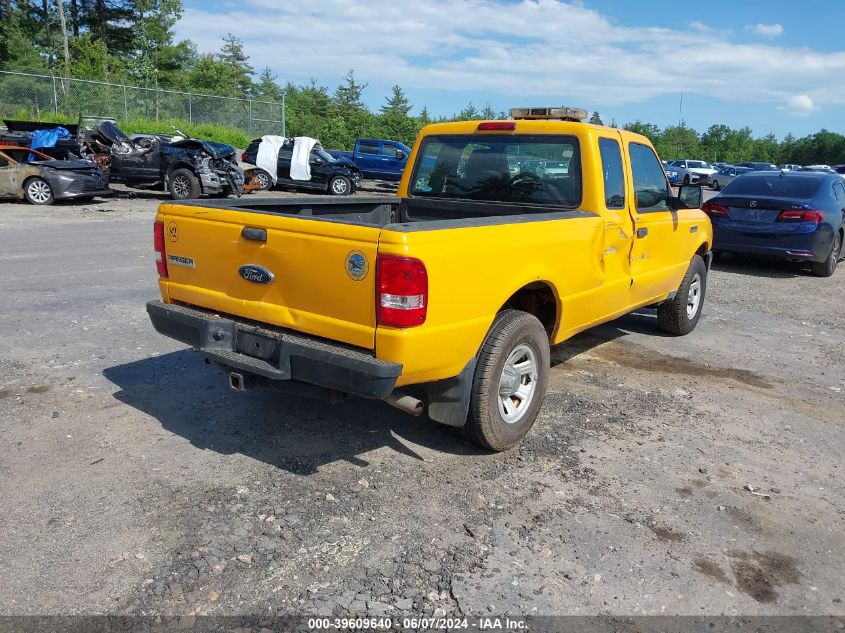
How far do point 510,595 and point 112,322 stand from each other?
5175 mm

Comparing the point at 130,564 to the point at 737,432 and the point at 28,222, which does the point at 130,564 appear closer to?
the point at 737,432

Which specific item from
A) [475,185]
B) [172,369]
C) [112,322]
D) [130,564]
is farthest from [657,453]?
[112,322]

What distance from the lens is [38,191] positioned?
53.5 ft

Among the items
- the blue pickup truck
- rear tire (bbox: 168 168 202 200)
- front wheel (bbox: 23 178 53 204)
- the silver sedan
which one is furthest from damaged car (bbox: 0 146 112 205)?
the silver sedan

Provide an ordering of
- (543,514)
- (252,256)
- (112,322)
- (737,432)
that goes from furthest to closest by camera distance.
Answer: (112,322) → (737,432) → (252,256) → (543,514)

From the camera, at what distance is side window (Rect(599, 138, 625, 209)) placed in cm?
508

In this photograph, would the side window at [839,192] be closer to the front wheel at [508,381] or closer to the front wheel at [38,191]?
the front wheel at [508,381]

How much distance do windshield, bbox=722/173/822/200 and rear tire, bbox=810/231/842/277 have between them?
0.85m

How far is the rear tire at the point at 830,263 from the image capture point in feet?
35.9

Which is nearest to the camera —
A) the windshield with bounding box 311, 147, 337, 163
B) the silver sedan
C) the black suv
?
the black suv

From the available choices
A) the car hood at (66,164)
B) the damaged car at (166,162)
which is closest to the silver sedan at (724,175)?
the damaged car at (166,162)

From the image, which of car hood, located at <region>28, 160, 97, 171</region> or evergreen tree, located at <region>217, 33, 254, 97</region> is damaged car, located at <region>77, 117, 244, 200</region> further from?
evergreen tree, located at <region>217, 33, 254, 97</region>

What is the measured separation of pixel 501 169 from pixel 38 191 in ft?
48.0

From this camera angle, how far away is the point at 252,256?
378 centimetres
